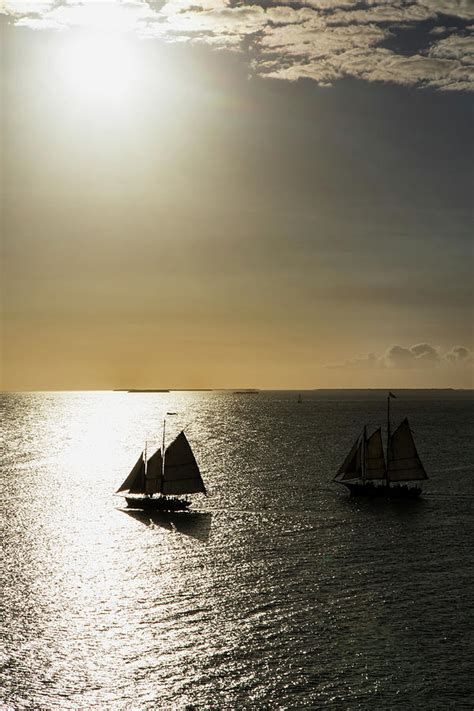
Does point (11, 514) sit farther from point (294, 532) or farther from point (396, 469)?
point (396, 469)

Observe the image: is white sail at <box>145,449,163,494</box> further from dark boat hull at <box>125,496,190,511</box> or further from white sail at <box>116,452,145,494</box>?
dark boat hull at <box>125,496,190,511</box>

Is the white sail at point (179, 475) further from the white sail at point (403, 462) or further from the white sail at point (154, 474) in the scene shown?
the white sail at point (403, 462)

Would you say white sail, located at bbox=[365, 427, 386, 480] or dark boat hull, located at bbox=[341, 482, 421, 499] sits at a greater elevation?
white sail, located at bbox=[365, 427, 386, 480]

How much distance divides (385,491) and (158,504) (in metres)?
Answer: 31.7

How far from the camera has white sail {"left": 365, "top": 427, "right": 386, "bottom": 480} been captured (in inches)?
4262

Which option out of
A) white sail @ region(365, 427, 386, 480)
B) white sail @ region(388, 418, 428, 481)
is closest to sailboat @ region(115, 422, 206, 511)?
white sail @ region(365, 427, 386, 480)

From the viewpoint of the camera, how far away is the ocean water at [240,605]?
42.5 meters

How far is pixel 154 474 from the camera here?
100312 millimetres

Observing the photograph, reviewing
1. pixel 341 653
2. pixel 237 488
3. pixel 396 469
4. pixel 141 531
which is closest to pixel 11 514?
pixel 141 531

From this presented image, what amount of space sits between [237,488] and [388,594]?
198 feet

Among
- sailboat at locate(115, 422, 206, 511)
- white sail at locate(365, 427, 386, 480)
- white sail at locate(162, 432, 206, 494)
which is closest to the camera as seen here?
sailboat at locate(115, 422, 206, 511)

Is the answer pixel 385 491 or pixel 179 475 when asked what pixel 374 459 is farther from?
pixel 179 475

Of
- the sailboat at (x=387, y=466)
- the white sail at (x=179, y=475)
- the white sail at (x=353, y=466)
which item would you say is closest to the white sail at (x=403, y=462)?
the sailboat at (x=387, y=466)

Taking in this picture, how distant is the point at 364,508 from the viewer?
9806 centimetres
